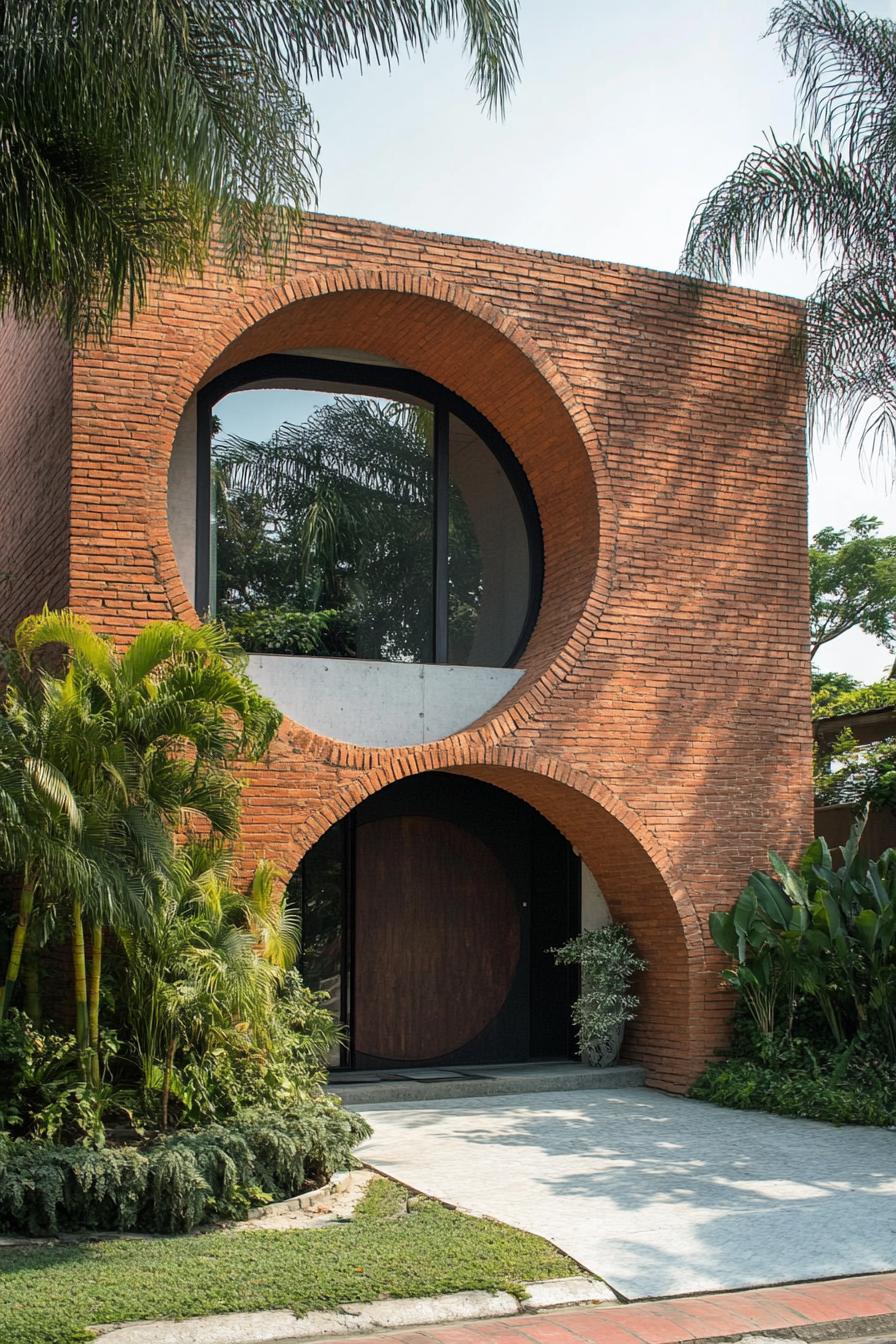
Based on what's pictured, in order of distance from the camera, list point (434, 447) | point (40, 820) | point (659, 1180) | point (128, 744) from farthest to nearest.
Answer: point (434, 447) < point (659, 1180) < point (128, 744) < point (40, 820)

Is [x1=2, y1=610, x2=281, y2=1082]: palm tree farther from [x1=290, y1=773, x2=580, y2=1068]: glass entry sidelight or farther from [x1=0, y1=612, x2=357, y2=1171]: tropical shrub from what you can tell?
[x1=290, y1=773, x2=580, y2=1068]: glass entry sidelight

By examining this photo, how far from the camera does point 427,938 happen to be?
13359 mm

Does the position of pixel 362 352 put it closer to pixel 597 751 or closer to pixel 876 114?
pixel 597 751

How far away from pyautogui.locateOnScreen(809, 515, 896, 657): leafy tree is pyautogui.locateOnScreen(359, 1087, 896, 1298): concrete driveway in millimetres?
20144

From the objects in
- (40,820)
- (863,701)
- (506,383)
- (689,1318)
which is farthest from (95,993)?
(863,701)

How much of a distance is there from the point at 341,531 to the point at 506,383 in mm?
1992

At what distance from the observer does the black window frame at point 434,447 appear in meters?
12.2

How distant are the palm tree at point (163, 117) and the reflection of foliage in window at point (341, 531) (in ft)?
11.7

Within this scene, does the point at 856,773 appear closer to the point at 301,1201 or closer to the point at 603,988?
the point at 603,988

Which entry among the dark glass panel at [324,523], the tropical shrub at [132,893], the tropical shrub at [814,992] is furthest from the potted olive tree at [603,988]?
the tropical shrub at [132,893]

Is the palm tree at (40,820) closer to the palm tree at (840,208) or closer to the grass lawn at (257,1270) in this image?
the grass lawn at (257,1270)

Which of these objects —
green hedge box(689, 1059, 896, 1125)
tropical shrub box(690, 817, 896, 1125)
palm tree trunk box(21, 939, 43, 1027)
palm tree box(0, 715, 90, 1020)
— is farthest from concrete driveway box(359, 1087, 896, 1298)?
palm tree box(0, 715, 90, 1020)

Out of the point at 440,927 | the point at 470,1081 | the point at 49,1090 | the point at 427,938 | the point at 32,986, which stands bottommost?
the point at 470,1081

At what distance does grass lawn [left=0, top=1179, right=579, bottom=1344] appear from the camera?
19.8 feet
